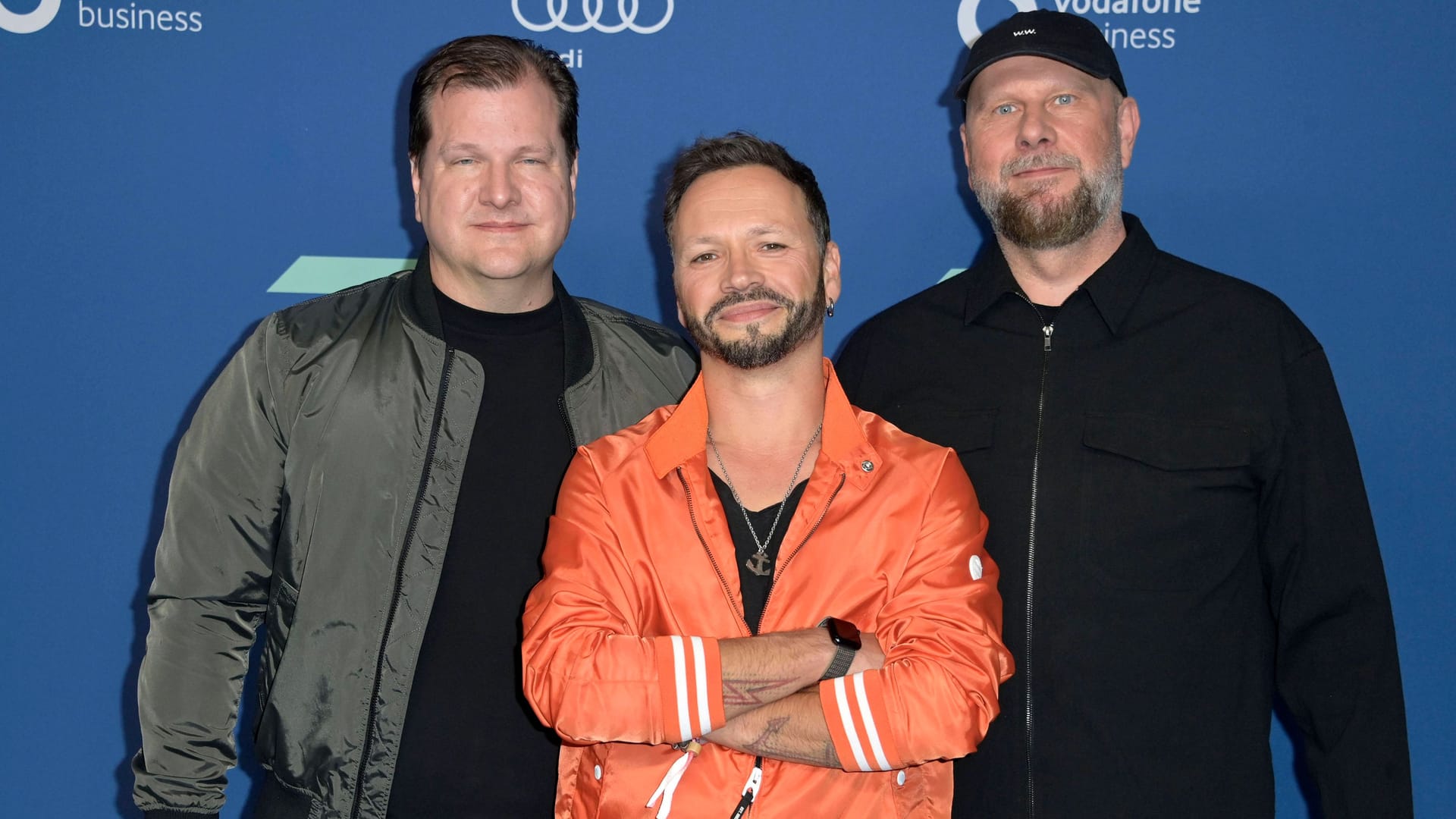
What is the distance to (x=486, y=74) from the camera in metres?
2.06

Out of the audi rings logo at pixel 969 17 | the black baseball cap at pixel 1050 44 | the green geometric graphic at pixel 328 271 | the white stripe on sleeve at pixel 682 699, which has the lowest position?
the white stripe on sleeve at pixel 682 699

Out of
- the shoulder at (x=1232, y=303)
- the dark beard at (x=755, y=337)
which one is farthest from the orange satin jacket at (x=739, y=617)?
the shoulder at (x=1232, y=303)

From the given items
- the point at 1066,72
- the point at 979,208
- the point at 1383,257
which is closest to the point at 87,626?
the point at 979,208

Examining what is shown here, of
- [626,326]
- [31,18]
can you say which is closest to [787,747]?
[626,326]

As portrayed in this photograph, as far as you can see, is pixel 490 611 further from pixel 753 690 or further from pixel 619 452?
pixel 753 690

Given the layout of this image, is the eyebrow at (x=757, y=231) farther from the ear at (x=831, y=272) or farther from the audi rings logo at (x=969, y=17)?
the audi rings logo at (x=969, y=17)

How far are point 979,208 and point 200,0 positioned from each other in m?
1.91

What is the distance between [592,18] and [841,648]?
1.73 metres

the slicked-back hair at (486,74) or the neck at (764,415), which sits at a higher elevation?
the slicked-back hair at (486,74)

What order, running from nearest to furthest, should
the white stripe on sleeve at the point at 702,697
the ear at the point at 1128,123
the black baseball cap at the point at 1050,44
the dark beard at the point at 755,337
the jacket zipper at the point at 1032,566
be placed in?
the white stripe on sleeve at the point at 702,697 → the dark beard at the point at 755,337 → the jacket zipper at the point at 1032,566 → the black baseball cap at the point at 1050,44 → the ear at the point at 1128,123

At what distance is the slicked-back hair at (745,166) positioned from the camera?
2027 millimetres

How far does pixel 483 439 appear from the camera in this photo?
6.73ft

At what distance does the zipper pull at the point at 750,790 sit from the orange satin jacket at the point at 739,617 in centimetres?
1

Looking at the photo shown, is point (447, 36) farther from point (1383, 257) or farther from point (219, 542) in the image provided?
point (1383, 257)
